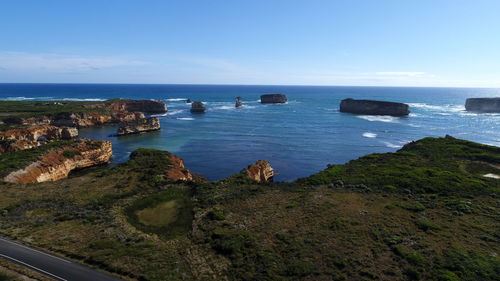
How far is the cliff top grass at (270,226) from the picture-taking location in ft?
75.3

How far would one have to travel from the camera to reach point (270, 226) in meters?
29.8

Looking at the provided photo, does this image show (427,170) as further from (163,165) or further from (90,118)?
(90,118)

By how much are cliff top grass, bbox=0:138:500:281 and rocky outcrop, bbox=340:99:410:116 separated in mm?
109096

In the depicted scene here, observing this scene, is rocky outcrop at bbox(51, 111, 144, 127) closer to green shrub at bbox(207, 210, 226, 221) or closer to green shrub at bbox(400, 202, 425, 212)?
green shrub at bbox(207, 210, 226, 221)

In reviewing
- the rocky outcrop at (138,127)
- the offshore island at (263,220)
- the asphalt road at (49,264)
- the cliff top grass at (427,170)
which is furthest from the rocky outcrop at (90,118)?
the cliff top grass at (427,170)

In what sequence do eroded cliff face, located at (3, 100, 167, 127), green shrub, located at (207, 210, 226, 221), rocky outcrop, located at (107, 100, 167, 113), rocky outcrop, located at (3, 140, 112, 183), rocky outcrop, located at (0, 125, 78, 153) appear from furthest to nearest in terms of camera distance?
rocky outcrop, located at (107, 100, 167, 113) < eroded cliff face, located at (3, 100, 167, 127) < rocky outcrop, located at (0, 125, 78, 153) < rocky outcrop, located at (3, 140, 112, 183) < green shrub, located at (207, 210, 226, 221)

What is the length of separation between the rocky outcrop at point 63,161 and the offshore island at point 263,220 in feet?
0.82

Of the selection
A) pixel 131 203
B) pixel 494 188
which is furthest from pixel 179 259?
pixel 494 188

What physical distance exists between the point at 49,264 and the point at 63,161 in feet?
125

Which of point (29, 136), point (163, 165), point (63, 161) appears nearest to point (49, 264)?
point (163, 165)

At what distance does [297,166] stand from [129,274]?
44.2 m

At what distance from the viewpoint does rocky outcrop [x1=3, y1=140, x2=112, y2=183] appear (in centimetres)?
4648

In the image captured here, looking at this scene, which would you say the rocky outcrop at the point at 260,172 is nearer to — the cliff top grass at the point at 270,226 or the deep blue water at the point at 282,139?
the deep blue water at the point at 282,139

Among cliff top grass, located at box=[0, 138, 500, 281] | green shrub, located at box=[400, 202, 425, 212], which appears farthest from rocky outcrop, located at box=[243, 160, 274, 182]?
green shrub, located at box=[400, 202, 425, 212]
